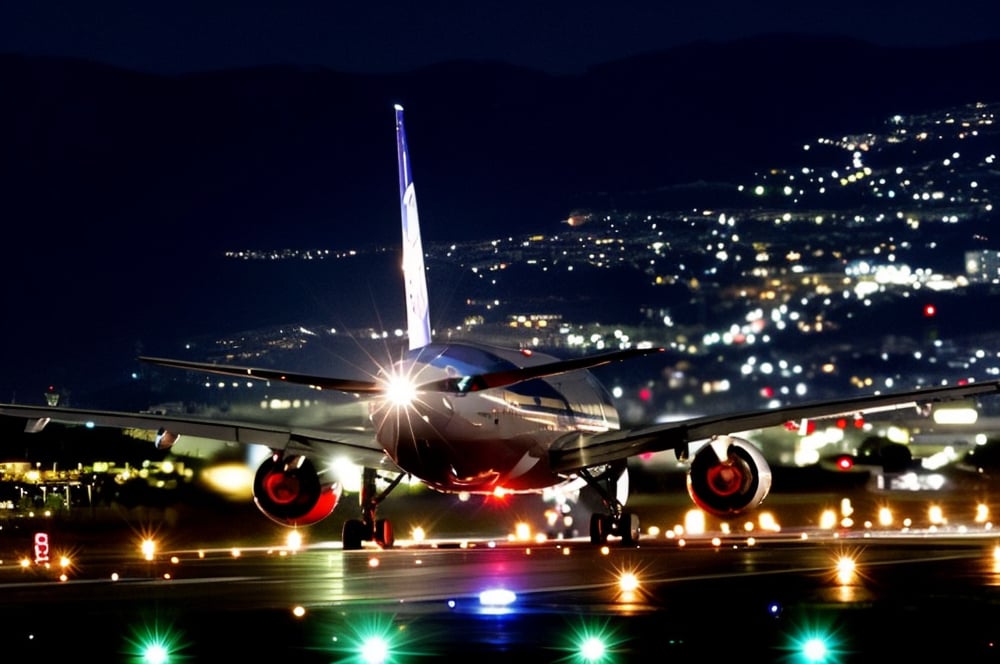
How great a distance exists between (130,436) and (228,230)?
3598 inches

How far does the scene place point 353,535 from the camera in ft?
133

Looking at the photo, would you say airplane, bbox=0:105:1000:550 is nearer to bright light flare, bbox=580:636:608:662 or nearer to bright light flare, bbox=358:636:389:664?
bright light flare, bbox=358:636:389:664

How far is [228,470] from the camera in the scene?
50.1 metres

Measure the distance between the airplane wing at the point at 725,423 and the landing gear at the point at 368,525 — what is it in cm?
385

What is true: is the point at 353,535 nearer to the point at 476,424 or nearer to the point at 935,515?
the point at 476,424

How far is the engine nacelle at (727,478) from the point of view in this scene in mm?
Answer: 39844

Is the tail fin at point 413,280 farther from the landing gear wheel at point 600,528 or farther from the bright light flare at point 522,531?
the bright light flare at point 522,531

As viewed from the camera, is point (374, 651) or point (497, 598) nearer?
point (374, 651)

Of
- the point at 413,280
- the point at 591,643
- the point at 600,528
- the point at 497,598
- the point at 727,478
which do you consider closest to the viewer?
the point at 591,643

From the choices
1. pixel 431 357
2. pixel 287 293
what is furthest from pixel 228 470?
pixel 287 293

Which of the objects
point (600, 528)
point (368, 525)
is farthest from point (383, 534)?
point (600, 528)

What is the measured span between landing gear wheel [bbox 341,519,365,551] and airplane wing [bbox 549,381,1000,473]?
444 centimetres

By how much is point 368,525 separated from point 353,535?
1.72 ft

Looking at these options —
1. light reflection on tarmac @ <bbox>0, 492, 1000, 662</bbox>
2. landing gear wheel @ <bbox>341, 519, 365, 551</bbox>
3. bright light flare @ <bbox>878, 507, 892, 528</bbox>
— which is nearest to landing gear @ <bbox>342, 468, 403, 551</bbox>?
landing gear wheel @ <bbox>341, 519, 365, 551</bbox>
